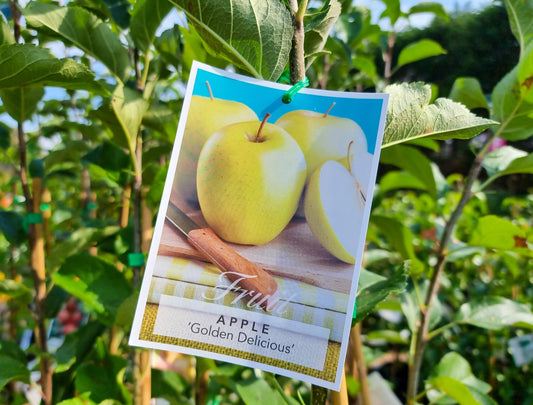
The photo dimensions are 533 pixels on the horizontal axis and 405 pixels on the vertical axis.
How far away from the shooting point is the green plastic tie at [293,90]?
0.47 meters

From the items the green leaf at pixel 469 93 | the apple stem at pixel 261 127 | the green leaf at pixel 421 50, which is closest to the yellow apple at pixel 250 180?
the apple stem at pixel 261 127

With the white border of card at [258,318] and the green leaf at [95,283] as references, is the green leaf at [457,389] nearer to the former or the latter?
the white border of card at [258,318]

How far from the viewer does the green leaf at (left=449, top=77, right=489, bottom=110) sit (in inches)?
30.8

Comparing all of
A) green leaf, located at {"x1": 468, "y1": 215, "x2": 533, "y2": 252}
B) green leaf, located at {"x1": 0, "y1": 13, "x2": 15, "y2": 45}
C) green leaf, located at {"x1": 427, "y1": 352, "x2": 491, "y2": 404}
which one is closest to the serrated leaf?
green leaf, located at {"x1": 468, "y1": 215, "x2": 533, "y2": 252}

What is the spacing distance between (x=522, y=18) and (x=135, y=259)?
30.6 inches

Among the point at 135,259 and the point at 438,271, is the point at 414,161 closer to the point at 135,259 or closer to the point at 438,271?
the point at 438,271

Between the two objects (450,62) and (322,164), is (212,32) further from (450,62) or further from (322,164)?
(450,62)

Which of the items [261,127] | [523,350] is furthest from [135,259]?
[523,350]

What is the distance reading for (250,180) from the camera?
0.47 meters

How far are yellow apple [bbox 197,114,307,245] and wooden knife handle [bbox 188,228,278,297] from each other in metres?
0.01

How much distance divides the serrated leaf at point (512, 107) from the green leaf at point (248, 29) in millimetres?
404

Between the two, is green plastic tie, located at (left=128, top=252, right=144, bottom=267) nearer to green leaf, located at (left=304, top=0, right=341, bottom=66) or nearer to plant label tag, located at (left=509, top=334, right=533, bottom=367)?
green leaf, located at (left=304, top=0, right=341, bottom=66)

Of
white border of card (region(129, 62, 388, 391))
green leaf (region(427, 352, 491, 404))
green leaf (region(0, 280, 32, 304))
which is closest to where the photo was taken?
white border of card (region(129, 62, 388, 391))

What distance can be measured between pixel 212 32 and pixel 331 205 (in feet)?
0.76
